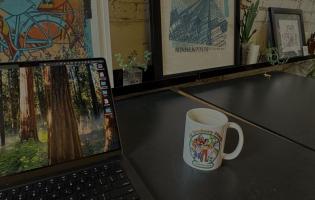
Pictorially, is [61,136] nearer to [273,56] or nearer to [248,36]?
[248,36]

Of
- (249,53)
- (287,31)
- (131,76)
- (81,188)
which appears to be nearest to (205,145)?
(81,188)

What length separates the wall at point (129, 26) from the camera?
0.95 m

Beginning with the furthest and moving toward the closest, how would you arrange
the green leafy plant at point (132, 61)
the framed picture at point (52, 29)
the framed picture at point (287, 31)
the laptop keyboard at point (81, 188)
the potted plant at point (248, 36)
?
the framed picture at point (287, 31) < the potted plant at point (248, 36) < the green leafy plant at point (132, 61) < the framed picture at point (52, 29) < the laptop keyboard at point (81, 188)

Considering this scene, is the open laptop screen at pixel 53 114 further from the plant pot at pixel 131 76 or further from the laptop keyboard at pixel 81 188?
the plant pot at pixel 131 76

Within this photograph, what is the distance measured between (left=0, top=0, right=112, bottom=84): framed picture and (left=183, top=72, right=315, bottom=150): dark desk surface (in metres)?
0.43

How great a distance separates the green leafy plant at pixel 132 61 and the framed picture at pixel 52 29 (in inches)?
3.0

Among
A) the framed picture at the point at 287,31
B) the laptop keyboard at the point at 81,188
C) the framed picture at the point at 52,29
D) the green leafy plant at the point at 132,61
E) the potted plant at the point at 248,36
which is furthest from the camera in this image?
the framed picture at the point at 287,31

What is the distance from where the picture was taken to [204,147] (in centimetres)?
52

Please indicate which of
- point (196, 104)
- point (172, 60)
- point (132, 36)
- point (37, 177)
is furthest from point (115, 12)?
point (37, 177)

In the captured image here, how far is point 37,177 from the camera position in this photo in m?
0.50

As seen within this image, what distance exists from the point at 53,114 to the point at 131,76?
0.42 m

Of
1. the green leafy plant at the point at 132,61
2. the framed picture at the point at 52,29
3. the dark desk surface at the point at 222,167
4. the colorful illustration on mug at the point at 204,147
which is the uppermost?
the framed picture at the point at 52,29

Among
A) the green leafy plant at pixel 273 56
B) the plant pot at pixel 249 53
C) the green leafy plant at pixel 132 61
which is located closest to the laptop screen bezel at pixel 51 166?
Answer: the green leafy plant at pixel 132 61

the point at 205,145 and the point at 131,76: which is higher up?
the point at 131,76
